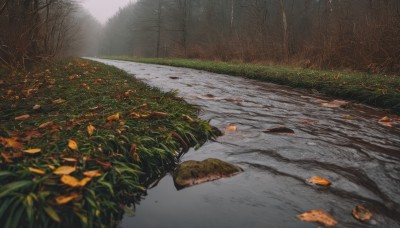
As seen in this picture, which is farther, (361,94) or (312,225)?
(361,94)

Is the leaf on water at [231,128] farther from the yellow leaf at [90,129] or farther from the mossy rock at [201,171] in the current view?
the yellow leaf at [90,129]

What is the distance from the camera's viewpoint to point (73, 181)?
4.99 feet

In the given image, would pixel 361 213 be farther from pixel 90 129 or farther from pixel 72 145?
pixel 90 129

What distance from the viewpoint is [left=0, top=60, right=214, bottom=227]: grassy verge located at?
142 cm

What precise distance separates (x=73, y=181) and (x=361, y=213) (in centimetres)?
153

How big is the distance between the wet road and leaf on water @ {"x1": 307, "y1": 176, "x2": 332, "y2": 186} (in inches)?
1.5

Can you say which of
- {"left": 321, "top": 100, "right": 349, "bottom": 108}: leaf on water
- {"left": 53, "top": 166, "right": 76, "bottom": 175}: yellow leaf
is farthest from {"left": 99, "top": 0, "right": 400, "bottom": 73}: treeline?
{"left": 53, "top": 166, "right": 76, "bottom": 175}: yellow leaf

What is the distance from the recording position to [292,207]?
69.1 inches

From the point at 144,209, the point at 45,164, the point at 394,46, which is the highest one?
the point at 394,46

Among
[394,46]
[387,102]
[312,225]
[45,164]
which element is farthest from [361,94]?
[45,164]

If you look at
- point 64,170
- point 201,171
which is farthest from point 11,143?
point 201,171

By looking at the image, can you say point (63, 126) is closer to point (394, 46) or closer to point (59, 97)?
point (59, 97)

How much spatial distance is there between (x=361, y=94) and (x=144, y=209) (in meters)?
4.75

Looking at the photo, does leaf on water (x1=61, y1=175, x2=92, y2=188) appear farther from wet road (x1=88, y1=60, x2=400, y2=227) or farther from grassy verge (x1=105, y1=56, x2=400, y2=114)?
grassy verge (x1=105, y1=56, x2=400, y2=114)
